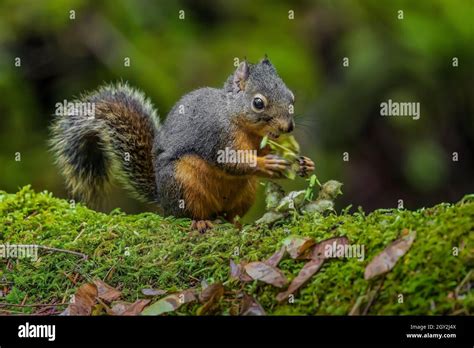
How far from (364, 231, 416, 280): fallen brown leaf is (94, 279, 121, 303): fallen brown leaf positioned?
34.0 inches

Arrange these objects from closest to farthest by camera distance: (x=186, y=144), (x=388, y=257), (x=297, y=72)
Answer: (x=388, y=257), (x=186, y=144), (x=297, y=72)

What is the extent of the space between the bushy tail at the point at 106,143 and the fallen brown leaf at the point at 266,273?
Result: 1.33 m

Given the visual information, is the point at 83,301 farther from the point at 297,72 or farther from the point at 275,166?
the point at 297,72

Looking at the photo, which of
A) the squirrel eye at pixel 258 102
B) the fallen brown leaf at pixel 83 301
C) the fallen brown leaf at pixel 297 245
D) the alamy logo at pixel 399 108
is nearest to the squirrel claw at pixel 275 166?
the squirrel eye at pixel 258 102

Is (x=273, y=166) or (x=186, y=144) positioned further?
(x=186, y=144)

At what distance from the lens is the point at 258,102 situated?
353cm

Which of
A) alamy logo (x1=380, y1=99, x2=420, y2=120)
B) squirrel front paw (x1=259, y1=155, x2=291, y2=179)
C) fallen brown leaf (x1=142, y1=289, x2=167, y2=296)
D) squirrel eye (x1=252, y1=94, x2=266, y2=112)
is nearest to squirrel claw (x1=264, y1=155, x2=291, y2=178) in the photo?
squirrel front paw (x1=259, y1=155, x2=291, y2=179)

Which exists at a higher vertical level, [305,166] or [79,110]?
[79,110]

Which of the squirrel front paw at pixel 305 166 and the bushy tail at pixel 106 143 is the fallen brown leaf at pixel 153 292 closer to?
the squirrel front paw at pixel 305 166
